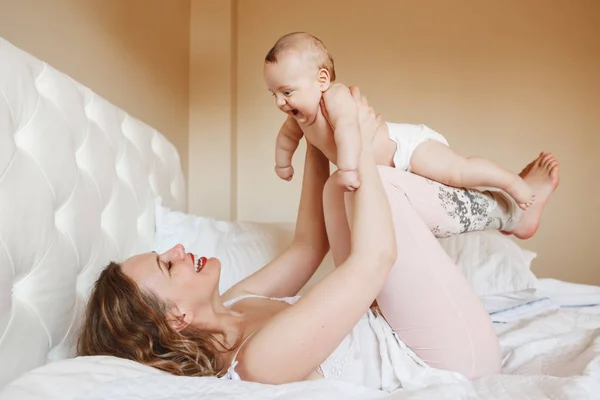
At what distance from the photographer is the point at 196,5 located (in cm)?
288

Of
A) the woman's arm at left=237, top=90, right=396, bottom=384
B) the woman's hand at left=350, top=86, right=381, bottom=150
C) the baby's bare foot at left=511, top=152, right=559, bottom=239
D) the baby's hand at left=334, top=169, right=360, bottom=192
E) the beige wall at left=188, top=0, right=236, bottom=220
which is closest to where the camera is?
the woman's arm at left=237, top=90, right=396, bottom=384

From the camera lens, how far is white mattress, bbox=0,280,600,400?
0.71 metres

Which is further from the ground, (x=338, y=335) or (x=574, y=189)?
(x=574, y=189)

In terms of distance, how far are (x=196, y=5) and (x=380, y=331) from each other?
2274 millimetres

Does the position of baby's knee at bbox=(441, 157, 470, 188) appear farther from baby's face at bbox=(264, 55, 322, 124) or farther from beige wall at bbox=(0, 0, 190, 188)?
beige wall at bbox=(0, 0, 190, 188)

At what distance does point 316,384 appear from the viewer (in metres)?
0.83

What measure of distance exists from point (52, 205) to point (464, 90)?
237 cm

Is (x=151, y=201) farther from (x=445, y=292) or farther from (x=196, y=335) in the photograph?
(x=445, y=292)

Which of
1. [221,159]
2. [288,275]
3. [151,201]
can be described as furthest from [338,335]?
[221,159]

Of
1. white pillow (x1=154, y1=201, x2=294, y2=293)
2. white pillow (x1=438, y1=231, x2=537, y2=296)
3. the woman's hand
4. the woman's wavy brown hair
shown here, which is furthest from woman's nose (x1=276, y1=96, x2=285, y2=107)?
white pillow (x1=438, y1=231, x2=537, y2=296)

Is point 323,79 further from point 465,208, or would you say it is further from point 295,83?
point 465,208

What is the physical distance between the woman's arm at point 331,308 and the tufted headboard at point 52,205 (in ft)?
1.38

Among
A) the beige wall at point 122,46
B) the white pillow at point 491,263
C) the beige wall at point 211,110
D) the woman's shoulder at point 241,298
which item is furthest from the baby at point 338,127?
the beige wall at point 211,110

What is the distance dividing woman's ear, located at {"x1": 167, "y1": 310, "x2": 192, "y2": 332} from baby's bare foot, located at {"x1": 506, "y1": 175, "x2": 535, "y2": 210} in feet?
2.76
